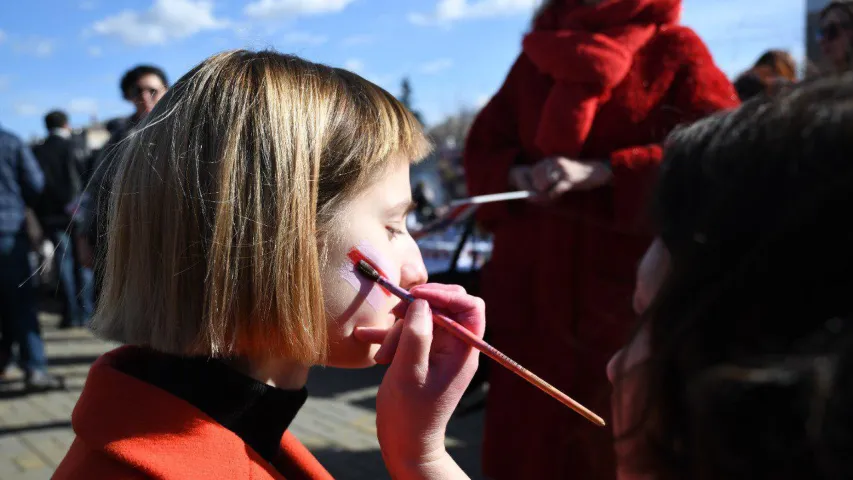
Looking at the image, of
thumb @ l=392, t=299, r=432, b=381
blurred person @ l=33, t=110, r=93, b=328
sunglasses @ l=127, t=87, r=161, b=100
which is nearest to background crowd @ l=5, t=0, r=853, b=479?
thumb @ l=392, t=299, r=432, b=381

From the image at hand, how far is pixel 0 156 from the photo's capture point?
488 centimetres

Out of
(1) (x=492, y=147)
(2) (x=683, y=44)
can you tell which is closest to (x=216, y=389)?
(1) (x=492, y=147)

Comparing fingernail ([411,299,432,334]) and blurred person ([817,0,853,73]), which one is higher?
blurred person ([817,0,853,73])

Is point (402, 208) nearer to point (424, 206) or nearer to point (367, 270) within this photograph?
point (367, 270)

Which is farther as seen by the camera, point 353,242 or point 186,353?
point 353,242

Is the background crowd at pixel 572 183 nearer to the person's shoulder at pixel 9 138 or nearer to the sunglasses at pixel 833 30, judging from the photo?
the sunglasses at pixel 833 30

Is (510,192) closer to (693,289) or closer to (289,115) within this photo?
(289,115)

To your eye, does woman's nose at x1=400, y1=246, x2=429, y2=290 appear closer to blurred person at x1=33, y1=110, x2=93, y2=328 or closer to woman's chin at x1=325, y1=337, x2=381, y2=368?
woman's chin at x1=325, y1=337, x2=381, y2=368

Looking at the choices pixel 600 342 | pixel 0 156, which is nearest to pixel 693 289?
pixel 600 342

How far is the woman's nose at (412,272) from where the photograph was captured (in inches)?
53.4

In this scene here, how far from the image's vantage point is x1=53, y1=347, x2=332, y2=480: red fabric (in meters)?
1.06

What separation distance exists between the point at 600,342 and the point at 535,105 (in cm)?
84

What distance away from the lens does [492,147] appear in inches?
105

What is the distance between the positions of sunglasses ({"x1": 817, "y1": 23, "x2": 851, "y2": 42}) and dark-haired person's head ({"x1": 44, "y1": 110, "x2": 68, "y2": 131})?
6.09m
